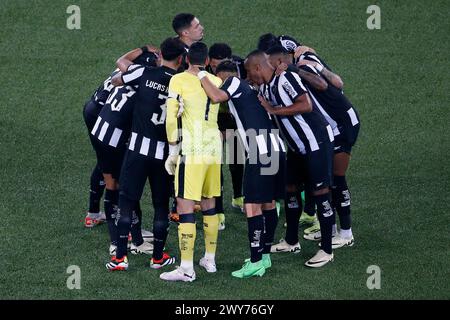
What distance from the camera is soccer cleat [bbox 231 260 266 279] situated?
33.3 feet

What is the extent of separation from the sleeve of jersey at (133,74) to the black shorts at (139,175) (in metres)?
0.70

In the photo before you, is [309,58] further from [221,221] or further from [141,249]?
[141,249]

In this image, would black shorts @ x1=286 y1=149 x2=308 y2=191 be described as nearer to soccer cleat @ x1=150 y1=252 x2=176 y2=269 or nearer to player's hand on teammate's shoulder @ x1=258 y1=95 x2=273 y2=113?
player's hand on teammate's shoulder @ x1=258 y1=95 x2=273 y2=113

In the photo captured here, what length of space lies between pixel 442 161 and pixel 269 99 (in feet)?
13.2

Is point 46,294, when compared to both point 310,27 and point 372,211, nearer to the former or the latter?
point 372,211

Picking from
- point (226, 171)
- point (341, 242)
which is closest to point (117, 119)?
point (341, 242)

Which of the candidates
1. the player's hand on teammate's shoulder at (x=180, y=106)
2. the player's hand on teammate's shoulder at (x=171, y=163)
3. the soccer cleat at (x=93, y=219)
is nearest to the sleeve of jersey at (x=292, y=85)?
the player's hand on teammate's shoulder at (x=180, y=106)

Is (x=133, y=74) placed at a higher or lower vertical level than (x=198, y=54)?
lower

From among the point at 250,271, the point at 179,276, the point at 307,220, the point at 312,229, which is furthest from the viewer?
the point at 307,220

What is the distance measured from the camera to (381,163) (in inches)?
533

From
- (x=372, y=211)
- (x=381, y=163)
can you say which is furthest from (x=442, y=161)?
(x=372, y=211)

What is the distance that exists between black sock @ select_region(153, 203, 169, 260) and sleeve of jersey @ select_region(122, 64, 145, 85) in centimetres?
126

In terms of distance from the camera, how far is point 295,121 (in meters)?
10.3

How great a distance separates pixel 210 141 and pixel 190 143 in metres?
0.20
